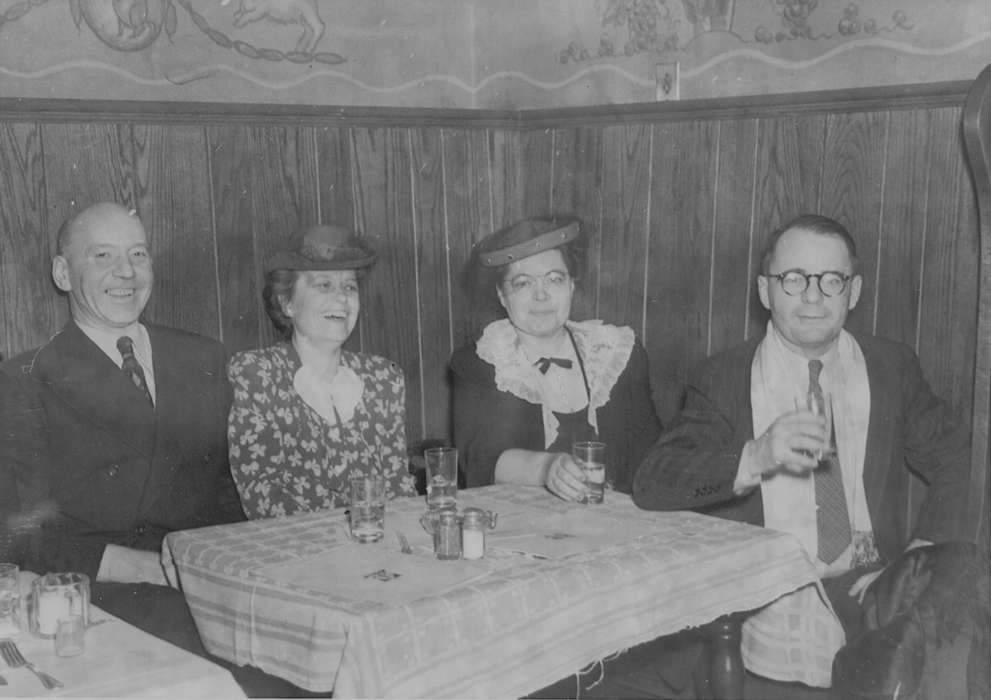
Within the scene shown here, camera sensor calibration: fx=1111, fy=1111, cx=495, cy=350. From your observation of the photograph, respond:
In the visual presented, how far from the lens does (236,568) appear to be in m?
1.67

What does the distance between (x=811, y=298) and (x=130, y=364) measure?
1.47m

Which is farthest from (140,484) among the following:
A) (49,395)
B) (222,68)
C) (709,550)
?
(709,550)

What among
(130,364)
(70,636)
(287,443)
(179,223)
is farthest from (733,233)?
(70,636)

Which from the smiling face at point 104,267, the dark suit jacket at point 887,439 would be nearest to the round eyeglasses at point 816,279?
the dark suit jacket at point 887,439

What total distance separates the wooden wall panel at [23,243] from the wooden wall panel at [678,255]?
139cm

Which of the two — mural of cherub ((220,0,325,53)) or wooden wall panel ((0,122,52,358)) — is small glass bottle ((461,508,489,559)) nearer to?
wooden wall panel ((0,122,52,358))

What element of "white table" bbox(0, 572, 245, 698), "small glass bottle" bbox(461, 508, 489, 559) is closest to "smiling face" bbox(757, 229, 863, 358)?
"small glass bottle" bbox(461, 508, 489, 559)

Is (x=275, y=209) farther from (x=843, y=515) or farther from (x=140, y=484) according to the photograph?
(x=843, y=515)

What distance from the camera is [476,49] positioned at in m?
2.87

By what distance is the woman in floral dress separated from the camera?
2439mm

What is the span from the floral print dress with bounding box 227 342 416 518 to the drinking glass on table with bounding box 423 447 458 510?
1.69 ft

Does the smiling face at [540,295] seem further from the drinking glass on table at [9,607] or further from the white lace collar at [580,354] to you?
the drinking glass on table at [9,607]

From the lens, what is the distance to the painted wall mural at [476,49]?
2.25 meters

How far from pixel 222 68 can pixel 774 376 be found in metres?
1.42
